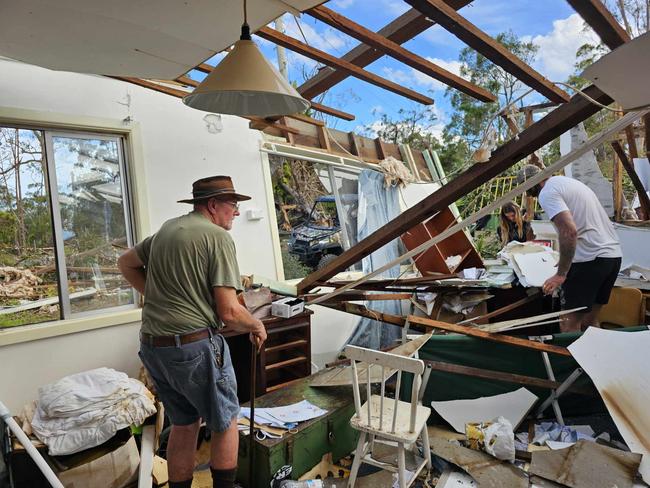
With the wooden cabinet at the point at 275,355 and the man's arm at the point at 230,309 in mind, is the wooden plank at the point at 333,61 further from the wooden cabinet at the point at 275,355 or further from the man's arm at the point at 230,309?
the wooden cabinet at the point at 275,355

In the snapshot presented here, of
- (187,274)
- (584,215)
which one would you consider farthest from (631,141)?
(187,274)

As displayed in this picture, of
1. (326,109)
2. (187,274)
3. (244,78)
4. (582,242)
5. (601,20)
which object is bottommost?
(582,242)

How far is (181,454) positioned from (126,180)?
2.26m

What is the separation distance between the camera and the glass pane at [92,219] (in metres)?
3.16

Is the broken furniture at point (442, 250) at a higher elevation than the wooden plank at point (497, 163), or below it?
below

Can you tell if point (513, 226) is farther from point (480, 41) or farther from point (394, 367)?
point (394, 367)

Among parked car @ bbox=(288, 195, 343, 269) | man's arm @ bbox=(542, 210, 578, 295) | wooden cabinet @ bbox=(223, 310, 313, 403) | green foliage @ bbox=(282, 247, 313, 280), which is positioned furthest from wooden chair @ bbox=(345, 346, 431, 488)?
parked car @ bbox=(288, 195, 343, 269)

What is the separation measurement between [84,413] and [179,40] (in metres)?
2.11

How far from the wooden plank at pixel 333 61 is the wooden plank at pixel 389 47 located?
324mm

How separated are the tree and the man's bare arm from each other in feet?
51.6

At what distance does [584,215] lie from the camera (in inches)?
133

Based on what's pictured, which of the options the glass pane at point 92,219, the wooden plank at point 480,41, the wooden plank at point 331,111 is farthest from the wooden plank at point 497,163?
the glass pane at point 92,219

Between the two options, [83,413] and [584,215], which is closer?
[83,413]

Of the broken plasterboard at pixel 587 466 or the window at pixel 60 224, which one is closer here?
the broken plasterboard at pixel 587 466
